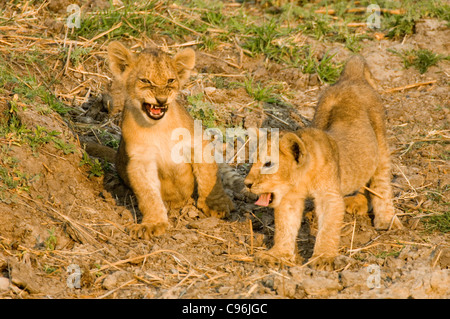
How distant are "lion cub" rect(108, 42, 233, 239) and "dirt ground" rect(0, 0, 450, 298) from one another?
0.22m

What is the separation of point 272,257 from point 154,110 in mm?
1803

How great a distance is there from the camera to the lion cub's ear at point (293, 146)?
5617 mm

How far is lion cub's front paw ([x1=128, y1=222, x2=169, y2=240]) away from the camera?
6.20 metres

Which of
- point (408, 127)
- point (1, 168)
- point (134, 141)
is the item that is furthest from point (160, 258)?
point (408, 127)

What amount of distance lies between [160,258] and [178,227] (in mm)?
793

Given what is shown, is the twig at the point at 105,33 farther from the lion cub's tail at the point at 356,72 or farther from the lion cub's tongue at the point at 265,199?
the lion cub's tongue at the point at 265,199

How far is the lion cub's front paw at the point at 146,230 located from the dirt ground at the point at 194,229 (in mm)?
70

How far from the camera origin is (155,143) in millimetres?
6574

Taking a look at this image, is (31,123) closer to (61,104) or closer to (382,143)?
(61,104)

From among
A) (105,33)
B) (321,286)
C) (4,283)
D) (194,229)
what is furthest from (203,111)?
(4,283)

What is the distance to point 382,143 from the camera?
7035 mm

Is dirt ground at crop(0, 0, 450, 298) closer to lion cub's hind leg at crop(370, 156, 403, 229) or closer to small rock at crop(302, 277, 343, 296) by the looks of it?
small rock at crop(302, 277, 343, 296)

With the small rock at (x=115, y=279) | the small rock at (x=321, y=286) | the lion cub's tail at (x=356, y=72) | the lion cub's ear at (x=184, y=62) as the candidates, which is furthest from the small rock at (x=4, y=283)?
the lion cub's tail at (x=356, y=72)

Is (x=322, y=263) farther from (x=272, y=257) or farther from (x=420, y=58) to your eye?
(x=420, y=58)
